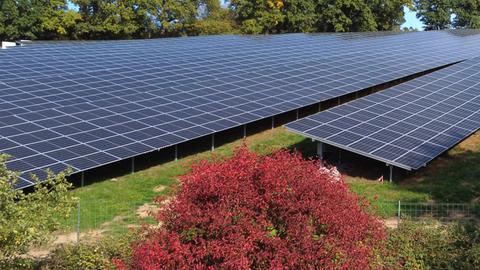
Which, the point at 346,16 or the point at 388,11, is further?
the point at 388,11

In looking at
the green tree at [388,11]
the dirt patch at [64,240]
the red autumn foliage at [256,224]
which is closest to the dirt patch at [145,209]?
the dirt patch at [64,240]

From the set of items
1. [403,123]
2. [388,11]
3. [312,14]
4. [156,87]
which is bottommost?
[403,123]

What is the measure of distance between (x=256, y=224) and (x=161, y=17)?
2571 inches

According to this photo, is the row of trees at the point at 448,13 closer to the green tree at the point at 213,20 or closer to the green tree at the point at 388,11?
the green tree at the point at 388,11

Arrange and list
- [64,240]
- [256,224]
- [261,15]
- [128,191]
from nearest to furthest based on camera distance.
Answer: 1. [256,224]
2. [64,240]
3. [128,191]
4. [261,15]

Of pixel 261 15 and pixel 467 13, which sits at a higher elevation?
pixel 467 13

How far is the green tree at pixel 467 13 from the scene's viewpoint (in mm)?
76438

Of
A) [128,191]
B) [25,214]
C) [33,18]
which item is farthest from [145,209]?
[33,18]

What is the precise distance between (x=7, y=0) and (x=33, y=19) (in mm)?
3690

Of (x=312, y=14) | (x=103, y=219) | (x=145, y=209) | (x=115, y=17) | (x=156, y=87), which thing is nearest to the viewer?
(x=103, y=219)

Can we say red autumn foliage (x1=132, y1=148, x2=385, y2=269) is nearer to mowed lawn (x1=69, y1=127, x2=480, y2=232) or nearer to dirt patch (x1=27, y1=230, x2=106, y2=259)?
dirt patch (x1=27, y1=230, x2=106, y2=259)

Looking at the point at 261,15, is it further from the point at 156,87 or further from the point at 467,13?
the point at 156,87

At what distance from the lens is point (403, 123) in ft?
75.4

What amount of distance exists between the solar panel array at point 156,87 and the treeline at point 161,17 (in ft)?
Answer: 75.7
